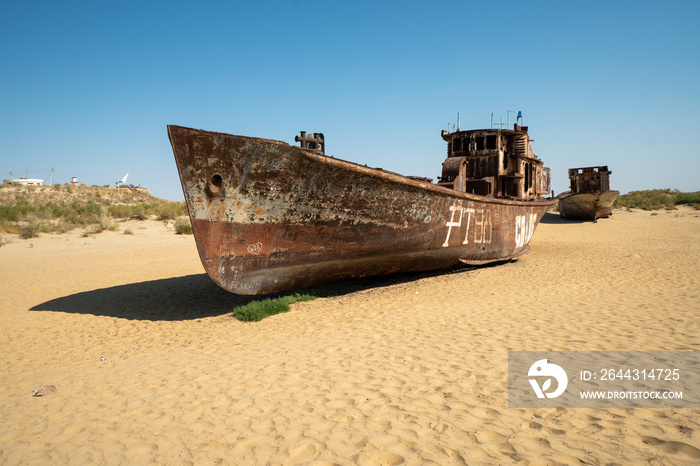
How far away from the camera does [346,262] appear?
6684 millimetres

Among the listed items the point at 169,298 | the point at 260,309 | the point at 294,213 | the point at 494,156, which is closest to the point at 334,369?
the point at 294,213

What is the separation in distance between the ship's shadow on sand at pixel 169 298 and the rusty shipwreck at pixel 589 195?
18571 mm

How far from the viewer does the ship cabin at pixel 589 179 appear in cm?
2345

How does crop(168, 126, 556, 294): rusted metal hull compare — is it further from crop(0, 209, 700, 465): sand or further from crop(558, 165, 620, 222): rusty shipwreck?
crop(558, 165, 620, 222): rusty shipwreck

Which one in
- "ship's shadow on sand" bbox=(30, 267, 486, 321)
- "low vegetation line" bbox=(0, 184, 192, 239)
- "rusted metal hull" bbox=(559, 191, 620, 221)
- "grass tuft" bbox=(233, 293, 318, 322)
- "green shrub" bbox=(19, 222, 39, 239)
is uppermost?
"rusted metal hull" bbox=(559, 191, 620, 221)

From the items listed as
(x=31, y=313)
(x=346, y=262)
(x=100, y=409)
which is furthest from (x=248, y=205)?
(x=31, y=313)

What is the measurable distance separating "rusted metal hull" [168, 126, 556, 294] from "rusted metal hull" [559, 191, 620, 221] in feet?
65.1

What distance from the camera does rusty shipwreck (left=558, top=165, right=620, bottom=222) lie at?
23.3 meters

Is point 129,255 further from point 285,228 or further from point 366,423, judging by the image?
point 366,423

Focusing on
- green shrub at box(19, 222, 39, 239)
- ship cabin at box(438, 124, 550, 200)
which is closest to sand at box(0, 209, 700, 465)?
ship cabin at box(438, 124, 550, 200)

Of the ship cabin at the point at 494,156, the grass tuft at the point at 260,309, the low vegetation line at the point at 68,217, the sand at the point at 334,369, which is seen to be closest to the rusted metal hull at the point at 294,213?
the grass tuft at the point at 260,309

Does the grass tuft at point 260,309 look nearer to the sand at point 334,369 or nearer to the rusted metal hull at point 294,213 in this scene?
the sand at point 334,369

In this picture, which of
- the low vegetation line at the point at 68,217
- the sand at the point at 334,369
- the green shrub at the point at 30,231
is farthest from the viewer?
the low vegetation line at the point at 68,217

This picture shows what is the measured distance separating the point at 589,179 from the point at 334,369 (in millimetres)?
25776
